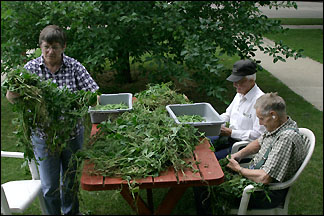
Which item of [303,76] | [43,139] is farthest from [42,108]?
[303,76]

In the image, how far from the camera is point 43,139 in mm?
2205

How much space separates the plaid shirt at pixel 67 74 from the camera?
2408mm

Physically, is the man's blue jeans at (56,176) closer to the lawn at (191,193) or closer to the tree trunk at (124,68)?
the lawn at (191,193)

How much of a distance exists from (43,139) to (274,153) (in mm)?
1465

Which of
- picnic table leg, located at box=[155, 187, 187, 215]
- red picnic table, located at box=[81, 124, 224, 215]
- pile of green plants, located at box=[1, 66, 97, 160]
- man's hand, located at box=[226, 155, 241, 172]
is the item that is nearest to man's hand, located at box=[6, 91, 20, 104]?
pile of green plants, located at box=[1, 66, 97, 160]

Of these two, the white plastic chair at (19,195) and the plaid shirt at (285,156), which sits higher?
the plaid shirt at (285,156)

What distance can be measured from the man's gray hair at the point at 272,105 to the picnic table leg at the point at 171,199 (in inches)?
28.6

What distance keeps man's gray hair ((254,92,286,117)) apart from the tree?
1.48 m

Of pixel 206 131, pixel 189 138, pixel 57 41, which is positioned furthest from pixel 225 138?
pixel 57 41

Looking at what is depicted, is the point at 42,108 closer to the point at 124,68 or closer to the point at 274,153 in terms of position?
the point at 274,153

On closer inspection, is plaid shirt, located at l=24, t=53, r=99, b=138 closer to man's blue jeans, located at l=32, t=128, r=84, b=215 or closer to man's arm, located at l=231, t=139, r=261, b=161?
man's blue jeans, located at l=32, t=128, r=84, b=215

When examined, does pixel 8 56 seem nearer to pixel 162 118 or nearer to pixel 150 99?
pixel 150 99

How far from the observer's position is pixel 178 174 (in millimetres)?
1863

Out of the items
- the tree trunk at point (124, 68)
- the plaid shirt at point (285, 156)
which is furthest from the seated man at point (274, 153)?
the tree trunk at point (124, 68)
